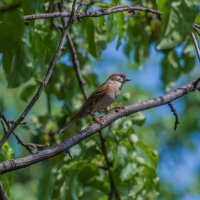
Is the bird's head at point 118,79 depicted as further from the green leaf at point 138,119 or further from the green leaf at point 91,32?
the green leaf at point 91,32

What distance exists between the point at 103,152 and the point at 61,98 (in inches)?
54.3

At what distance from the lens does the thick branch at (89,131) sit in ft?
11.7

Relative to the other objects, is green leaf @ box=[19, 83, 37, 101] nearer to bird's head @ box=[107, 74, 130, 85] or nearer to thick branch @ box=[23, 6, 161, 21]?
bird's head @ box=[107, 74, 130, 85]

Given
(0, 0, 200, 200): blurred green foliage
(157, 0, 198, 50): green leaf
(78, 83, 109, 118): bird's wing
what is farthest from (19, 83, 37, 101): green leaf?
(157, 0, 198, 50): green leaf

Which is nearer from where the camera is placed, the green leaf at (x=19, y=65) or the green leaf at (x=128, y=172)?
the green leaf at (x=19, y=65)

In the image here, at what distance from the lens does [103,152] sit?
5848 mm

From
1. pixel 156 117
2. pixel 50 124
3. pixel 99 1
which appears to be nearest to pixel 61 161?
pixel 50 124

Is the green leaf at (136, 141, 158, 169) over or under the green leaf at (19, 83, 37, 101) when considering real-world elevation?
under

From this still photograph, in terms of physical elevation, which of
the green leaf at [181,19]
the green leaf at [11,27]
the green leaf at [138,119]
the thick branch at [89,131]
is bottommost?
the green leaf at [138,119]

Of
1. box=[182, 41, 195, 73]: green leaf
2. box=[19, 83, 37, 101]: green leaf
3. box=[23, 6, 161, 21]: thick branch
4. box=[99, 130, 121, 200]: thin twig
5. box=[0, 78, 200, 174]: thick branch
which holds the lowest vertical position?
box=[99, 130, 121, 200]: thin twig

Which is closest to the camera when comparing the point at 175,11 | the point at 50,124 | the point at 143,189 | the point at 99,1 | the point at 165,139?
the point at 175,11

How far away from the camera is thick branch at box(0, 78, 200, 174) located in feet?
11.7

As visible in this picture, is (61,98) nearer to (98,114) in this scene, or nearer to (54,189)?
(98,114)

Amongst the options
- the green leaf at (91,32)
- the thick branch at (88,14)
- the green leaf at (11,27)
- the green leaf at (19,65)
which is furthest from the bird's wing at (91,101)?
the green leaf at (11,27)
